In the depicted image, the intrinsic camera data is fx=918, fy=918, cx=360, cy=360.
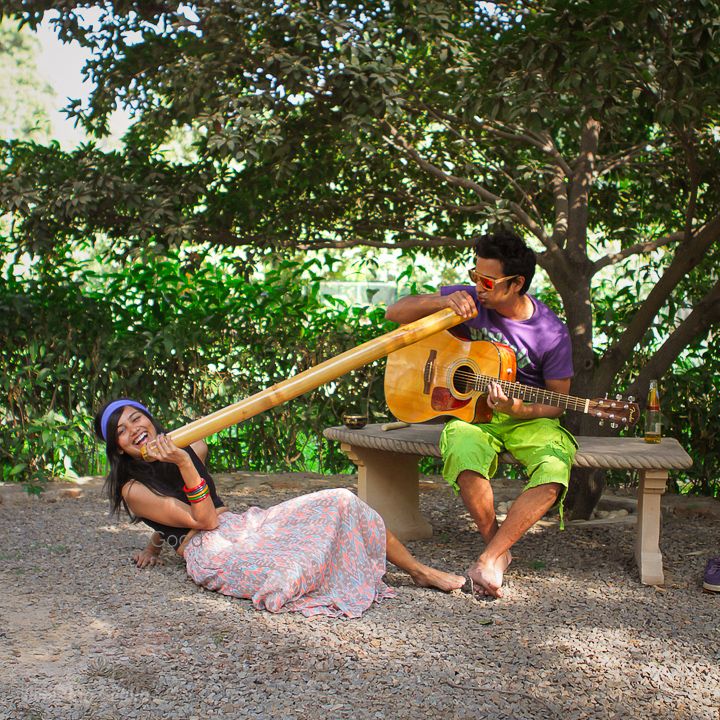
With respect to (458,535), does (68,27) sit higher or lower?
higher

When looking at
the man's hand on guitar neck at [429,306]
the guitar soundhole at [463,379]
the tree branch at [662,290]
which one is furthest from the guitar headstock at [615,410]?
the tree branch at [662,290]

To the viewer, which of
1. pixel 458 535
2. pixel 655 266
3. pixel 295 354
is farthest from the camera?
pixel 295 354

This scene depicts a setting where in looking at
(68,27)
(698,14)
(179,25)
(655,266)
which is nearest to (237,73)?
(179,25)

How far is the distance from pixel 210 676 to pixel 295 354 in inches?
153

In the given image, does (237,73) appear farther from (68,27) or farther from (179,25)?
(68,27)

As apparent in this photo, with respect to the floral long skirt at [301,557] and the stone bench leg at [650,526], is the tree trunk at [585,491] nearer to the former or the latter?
the stone bench leg at [650,526]

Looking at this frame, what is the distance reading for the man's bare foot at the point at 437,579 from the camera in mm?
3971

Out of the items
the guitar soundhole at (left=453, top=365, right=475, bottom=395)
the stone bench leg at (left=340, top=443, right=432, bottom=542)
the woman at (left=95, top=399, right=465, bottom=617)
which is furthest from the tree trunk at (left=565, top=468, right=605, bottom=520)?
the woman at (left=95, top=399, right=465, bottom=617)

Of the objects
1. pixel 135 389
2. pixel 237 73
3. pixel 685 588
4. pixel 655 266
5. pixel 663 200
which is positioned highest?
pixel 237 73

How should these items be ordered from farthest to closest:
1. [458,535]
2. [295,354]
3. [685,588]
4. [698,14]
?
[295,354]
[458,535]
[685,588]
[698,14]

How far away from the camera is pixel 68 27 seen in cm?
474

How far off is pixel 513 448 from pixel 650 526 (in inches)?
28.7

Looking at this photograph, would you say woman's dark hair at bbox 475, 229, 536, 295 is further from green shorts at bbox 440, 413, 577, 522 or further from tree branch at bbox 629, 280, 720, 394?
tree branch at bbox 629, 280, 720, 394

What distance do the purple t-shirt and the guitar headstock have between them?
0.26 meters
